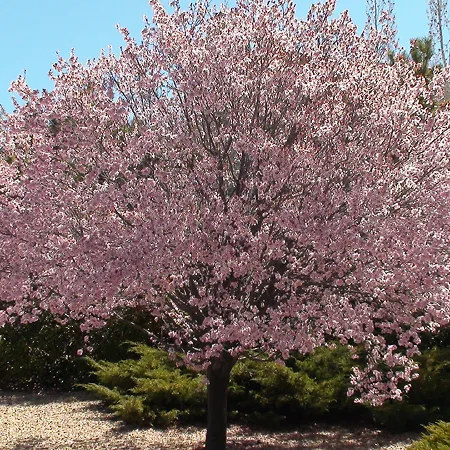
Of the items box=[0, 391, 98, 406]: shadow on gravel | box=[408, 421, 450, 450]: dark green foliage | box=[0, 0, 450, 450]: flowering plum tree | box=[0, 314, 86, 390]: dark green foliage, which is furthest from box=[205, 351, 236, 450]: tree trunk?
box=[0, 314, 86, 390]: dark green foliage

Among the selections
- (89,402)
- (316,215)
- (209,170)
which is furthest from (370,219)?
(89,402)

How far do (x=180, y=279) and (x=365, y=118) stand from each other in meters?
2.19

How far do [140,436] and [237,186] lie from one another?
379 cm

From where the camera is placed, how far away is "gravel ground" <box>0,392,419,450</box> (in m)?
7.25

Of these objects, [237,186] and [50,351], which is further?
[50,351]

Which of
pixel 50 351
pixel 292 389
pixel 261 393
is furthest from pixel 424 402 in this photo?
pixel 50 351

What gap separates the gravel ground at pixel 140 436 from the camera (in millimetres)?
7246

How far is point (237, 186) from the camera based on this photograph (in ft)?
18.5

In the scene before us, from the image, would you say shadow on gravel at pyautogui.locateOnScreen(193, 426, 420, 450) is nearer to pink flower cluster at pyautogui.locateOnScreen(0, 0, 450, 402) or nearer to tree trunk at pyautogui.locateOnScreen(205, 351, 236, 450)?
tree trunk at pyautogui.locateOnScreen(205, 351, 236, 450)

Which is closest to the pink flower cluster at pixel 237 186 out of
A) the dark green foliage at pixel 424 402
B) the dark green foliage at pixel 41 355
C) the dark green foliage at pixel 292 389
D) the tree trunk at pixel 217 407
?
the tree trunk at pixel 217 407

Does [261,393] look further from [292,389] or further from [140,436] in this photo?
[140,436]

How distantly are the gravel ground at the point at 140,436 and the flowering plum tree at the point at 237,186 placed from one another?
180cm

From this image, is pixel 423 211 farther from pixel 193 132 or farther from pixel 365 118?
pixel 193 132

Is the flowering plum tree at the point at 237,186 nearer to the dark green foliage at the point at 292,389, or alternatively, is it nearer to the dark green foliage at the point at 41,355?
the dark green foliage at the point at 292,389
